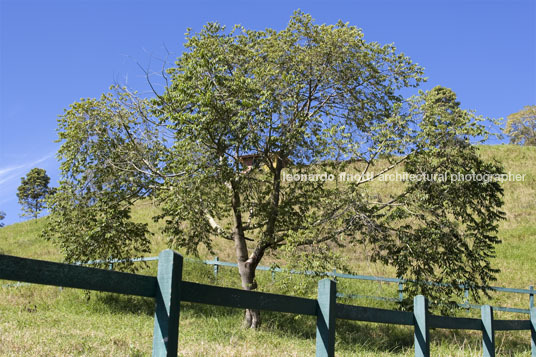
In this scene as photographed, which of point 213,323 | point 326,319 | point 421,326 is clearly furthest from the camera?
point 213,323

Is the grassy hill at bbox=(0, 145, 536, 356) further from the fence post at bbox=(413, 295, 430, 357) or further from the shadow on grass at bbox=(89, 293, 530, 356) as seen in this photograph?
the fence post at bbox=(413, 295, 430, 357)

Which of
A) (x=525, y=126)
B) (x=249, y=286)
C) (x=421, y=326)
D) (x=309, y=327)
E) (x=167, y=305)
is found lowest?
(x=309, y=327)

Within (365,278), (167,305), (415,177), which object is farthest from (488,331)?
(365,278)

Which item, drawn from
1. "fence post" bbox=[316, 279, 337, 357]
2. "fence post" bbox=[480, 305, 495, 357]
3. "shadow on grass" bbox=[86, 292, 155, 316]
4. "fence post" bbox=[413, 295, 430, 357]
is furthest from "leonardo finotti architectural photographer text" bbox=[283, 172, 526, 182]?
"fence post" bbox=[316, 279, 337, 357]

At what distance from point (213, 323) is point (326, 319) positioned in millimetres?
9110

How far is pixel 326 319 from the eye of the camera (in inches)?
189

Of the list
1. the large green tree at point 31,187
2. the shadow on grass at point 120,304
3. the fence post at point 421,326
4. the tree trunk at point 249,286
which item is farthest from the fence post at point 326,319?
the large green tree at point 31,187

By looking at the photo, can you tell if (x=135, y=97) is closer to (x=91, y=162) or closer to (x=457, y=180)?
(x=91, y=162)

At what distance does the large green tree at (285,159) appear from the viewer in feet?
42.8

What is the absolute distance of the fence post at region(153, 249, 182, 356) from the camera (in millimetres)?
3291

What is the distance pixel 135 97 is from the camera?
15.6 meters

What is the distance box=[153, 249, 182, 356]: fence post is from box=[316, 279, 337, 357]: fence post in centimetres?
192

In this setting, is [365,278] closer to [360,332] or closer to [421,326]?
[360,332]

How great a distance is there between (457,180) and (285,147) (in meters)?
4.74
